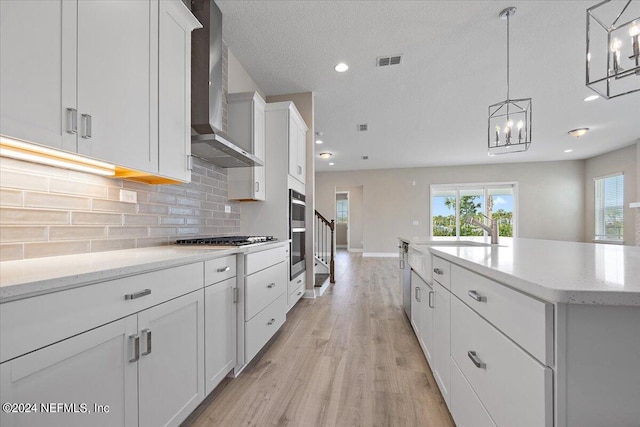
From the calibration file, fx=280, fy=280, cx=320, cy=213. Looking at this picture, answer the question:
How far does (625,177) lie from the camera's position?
20.6ft

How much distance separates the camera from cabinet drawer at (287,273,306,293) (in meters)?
2.84

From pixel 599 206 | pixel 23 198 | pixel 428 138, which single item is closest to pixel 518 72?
pixel 428 138

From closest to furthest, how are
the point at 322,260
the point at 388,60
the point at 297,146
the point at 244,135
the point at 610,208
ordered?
the point at 244,135 → the point at 388,60 → the point at 297,146 → the point at 322,260 → the point at 610,208

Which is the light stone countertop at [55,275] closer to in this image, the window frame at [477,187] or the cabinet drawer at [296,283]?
the cabinet drawer at [296,283]

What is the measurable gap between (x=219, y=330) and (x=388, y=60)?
118 inches

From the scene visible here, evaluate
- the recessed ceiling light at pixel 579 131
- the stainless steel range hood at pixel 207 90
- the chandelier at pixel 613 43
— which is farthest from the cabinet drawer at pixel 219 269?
the recessed ceiling light at pixel 579 131

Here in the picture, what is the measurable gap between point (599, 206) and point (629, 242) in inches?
55.5

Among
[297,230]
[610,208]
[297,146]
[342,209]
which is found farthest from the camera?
[342,209]

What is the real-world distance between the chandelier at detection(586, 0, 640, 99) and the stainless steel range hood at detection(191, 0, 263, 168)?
2194 mm

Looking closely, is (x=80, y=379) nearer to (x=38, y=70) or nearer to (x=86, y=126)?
(x=86, y=126)

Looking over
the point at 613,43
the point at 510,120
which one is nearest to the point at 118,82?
the point at 613,43

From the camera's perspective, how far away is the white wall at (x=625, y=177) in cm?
602

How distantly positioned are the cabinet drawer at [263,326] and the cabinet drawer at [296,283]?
0.27m

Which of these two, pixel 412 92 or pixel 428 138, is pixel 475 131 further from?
pixel 412 92
